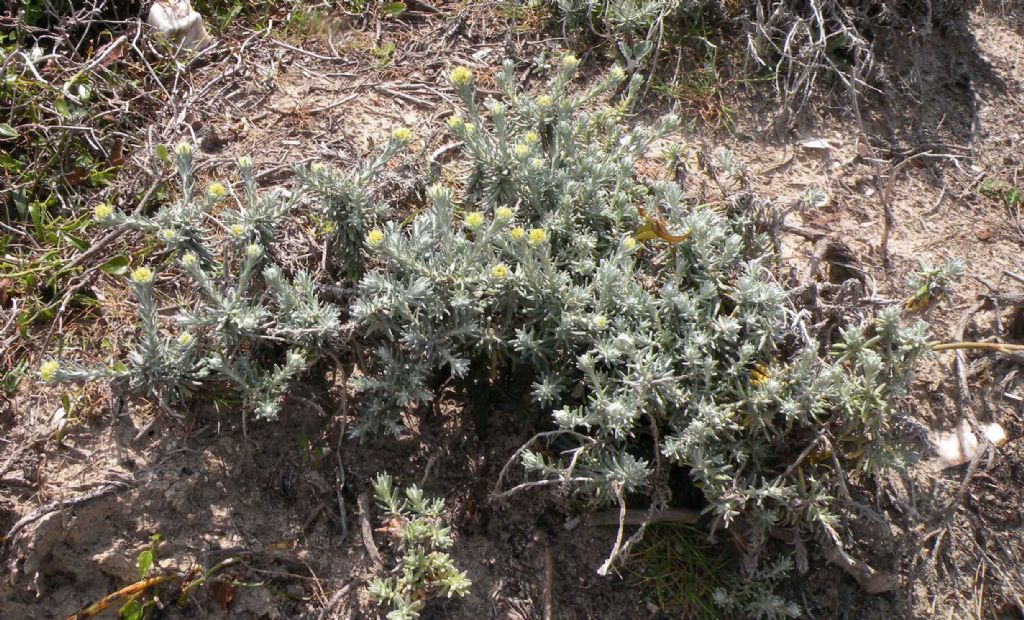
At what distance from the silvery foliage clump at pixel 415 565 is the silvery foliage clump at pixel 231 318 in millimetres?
460

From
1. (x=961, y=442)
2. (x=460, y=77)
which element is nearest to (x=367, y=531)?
(x=460, y=77)

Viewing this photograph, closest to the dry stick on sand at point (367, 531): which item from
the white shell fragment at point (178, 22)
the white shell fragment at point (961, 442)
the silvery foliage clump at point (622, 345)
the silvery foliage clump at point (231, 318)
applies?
the silvery foliage clump at point (622, 345)

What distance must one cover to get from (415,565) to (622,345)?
853 millimetres

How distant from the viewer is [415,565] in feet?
7.37

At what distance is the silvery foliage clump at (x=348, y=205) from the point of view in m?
2.39

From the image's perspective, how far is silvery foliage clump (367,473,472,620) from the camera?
2232mm

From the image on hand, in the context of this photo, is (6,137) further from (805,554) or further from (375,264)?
(805,554)

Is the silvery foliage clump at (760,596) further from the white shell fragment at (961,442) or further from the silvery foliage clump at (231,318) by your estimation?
the silvery foliage clump at (231,318)

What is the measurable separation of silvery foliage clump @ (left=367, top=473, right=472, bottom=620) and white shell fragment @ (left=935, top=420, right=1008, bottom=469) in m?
1.75

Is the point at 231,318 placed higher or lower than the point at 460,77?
lower

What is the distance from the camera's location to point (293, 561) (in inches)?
98.2

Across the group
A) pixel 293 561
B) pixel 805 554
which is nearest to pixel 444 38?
pixel 293 561

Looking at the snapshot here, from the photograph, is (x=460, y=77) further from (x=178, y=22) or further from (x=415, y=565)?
(x=178, y=22)

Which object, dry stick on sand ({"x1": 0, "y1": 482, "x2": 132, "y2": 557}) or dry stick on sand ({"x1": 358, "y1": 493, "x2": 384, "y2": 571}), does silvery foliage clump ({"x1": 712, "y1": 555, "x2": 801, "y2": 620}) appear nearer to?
dry stick on sand ({"x1": 358, "y1": 493, "x2": 384, "y2": 571})
